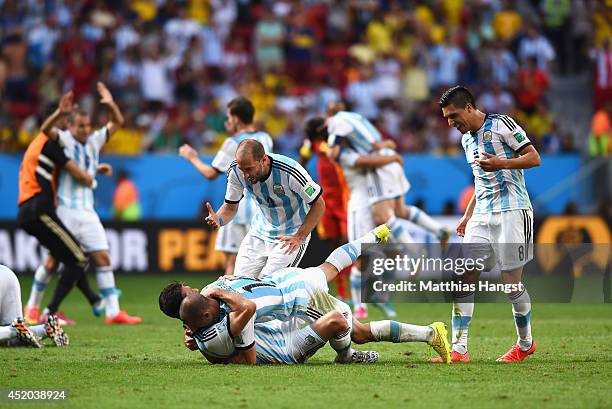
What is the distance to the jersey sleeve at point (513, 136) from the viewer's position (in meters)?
9.23

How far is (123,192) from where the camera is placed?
21406mm

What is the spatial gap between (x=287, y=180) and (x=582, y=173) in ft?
→ 43.1

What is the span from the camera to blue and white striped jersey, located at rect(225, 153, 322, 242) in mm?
9820

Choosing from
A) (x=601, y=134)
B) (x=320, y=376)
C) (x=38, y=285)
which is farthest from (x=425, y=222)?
(x=601, y=134)

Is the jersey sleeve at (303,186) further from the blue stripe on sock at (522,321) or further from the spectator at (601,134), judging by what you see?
the spectator at (601,134)

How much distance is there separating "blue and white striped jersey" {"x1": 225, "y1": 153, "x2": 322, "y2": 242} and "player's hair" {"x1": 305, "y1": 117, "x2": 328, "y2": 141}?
4224 mm

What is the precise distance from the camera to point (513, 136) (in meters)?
9.26

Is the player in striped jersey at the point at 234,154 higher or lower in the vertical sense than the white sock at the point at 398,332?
higher

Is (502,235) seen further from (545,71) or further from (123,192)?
(545,71)

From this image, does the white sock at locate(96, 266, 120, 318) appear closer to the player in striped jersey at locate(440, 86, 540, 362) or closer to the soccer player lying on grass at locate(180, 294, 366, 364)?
the soccer player lying on grass at locate(180, 294, 366, 364)

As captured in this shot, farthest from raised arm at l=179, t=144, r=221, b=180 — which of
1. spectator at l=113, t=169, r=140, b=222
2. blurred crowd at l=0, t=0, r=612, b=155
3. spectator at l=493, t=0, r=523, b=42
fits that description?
spectator at l=493, t=0, r=523, b=42

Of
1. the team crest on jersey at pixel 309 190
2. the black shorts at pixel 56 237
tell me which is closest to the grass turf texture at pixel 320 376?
the black shorts at pixel 56 237

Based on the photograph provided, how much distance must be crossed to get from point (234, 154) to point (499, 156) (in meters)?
3.92

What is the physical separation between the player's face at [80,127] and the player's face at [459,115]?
5.29 m
